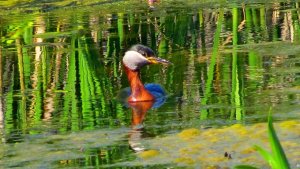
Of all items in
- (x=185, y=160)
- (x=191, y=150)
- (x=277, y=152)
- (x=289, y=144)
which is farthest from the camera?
(x=191, y=150)

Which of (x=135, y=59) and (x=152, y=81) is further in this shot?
(x=152, y=81)

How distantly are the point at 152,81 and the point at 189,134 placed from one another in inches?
134

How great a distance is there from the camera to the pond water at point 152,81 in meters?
7.23

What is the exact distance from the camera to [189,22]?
1491cm

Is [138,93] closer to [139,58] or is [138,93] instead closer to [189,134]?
[139,58]

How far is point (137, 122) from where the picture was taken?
8.52m

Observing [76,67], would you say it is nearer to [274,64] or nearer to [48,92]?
[48,92]

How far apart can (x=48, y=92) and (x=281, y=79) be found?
8.35 feet

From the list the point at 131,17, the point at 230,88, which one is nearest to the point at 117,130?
the point at 230,88

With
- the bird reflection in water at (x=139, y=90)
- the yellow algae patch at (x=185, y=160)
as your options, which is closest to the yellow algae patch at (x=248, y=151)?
the yellow algae patch at (x=185, y=160)

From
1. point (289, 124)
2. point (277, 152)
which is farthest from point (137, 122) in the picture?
point (277, 152)

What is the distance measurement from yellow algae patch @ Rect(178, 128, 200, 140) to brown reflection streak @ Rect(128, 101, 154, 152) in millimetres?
349

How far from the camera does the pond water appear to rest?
7230mm

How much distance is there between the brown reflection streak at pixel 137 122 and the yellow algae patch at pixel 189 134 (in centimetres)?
35
